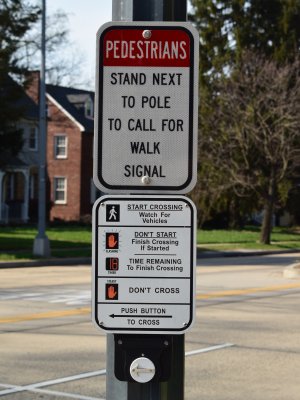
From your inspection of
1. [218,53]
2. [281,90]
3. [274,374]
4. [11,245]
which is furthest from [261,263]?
[218,53]

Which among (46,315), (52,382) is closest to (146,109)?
(52,382)

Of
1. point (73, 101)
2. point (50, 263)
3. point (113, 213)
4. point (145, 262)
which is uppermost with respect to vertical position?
point (73, 101)

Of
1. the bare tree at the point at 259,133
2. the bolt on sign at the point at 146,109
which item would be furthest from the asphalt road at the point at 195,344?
the bare tree at the point at 259,133

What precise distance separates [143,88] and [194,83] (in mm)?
170

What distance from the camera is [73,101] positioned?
62.4 m

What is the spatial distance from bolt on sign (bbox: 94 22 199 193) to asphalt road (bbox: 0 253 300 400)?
5.86 meters

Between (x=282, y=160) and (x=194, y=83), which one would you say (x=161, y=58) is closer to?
(x=194, y=83)

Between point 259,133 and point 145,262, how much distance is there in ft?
120

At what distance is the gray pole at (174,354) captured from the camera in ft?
9.67

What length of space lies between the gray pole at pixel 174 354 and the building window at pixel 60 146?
190ft

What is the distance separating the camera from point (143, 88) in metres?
2.93

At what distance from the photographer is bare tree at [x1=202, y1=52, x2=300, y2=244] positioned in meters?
38.7

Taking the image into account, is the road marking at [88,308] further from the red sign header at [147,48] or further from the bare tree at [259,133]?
the bare tree at [259,133]

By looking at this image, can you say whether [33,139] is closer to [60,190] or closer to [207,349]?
[60,190]
